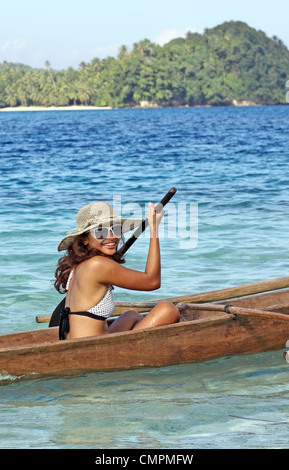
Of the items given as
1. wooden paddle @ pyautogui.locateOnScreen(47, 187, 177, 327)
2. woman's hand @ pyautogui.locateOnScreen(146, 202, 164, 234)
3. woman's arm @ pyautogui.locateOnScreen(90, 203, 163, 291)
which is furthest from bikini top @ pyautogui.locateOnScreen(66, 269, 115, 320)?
woman's hand @ pyautogui.locateOnScreen(146, 202, 164, 234)

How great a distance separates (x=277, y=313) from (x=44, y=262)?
Answer: 5137 mm

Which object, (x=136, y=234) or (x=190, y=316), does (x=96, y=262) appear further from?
(x=190, y=316)

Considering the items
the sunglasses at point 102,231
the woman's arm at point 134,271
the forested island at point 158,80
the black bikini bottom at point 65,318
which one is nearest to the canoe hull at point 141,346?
the black bikini bottom at point 65,318

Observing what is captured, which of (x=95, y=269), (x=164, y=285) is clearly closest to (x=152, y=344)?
(x=95, y=269)

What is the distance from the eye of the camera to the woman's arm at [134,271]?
17.4 ft

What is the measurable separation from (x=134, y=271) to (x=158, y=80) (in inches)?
5918

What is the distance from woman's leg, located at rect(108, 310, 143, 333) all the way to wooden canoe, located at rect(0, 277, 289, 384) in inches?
12.1

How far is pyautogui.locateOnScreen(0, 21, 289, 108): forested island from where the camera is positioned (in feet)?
505

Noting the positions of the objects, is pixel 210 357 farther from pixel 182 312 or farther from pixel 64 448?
pixel 64 448

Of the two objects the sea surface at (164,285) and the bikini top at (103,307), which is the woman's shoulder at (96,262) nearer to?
the bikini top at (103,307)

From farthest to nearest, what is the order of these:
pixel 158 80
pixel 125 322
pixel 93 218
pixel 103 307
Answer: pixel 158 80 < pixel 125 322 < pixel 103 307 < pixel 93 218

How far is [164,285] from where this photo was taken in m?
9.04

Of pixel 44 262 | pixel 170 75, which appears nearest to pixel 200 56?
pixel 170 75
